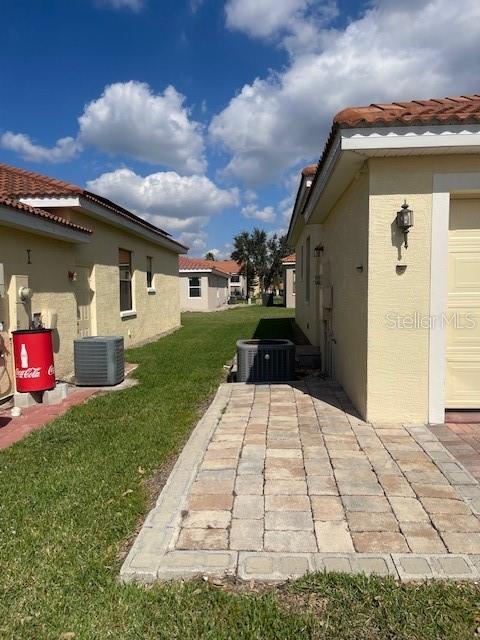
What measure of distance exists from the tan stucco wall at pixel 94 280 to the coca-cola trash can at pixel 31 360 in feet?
1.99

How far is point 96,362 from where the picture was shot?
7.53 metres

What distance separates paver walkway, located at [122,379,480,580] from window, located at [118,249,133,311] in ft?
26.2

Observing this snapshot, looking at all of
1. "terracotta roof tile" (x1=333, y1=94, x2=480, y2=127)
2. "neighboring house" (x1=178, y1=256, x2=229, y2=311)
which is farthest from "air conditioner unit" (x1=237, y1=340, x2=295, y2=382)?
"neighboring house" (x1=178, y1=256, x2=229, y2=311)

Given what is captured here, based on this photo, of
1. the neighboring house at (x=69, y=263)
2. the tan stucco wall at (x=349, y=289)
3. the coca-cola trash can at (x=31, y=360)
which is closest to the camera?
the tan stucco wall at (x=349, y=289)

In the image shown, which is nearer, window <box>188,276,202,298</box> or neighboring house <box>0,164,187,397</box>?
neighboring house <box>0,164,187,397</box>

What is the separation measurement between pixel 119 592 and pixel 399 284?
4.00 m

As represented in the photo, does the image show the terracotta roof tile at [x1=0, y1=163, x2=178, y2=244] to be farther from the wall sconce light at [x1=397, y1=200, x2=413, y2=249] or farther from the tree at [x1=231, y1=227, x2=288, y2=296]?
the tree at [x1=231, y1=227, x2=288, y2=296]

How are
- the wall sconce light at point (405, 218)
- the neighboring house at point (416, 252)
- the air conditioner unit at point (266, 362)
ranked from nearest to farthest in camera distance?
the neighboring house at point (416, 252) < the wall sconce light at point (405, 218) < the air conditioner unit at point (266, 362)

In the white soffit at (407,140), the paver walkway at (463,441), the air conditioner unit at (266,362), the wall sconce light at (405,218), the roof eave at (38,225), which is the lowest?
the paver walkway at (463,441)

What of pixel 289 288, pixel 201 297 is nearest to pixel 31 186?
pixel 289 288

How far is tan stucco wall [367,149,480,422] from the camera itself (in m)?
4.73

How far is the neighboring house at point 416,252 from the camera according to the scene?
4410 mm

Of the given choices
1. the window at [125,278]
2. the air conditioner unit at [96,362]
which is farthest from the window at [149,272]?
the air conditioner unit at [96,362]

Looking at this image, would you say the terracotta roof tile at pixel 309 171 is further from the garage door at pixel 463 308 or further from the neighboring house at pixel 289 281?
the neighboring house at pixel 289 281
